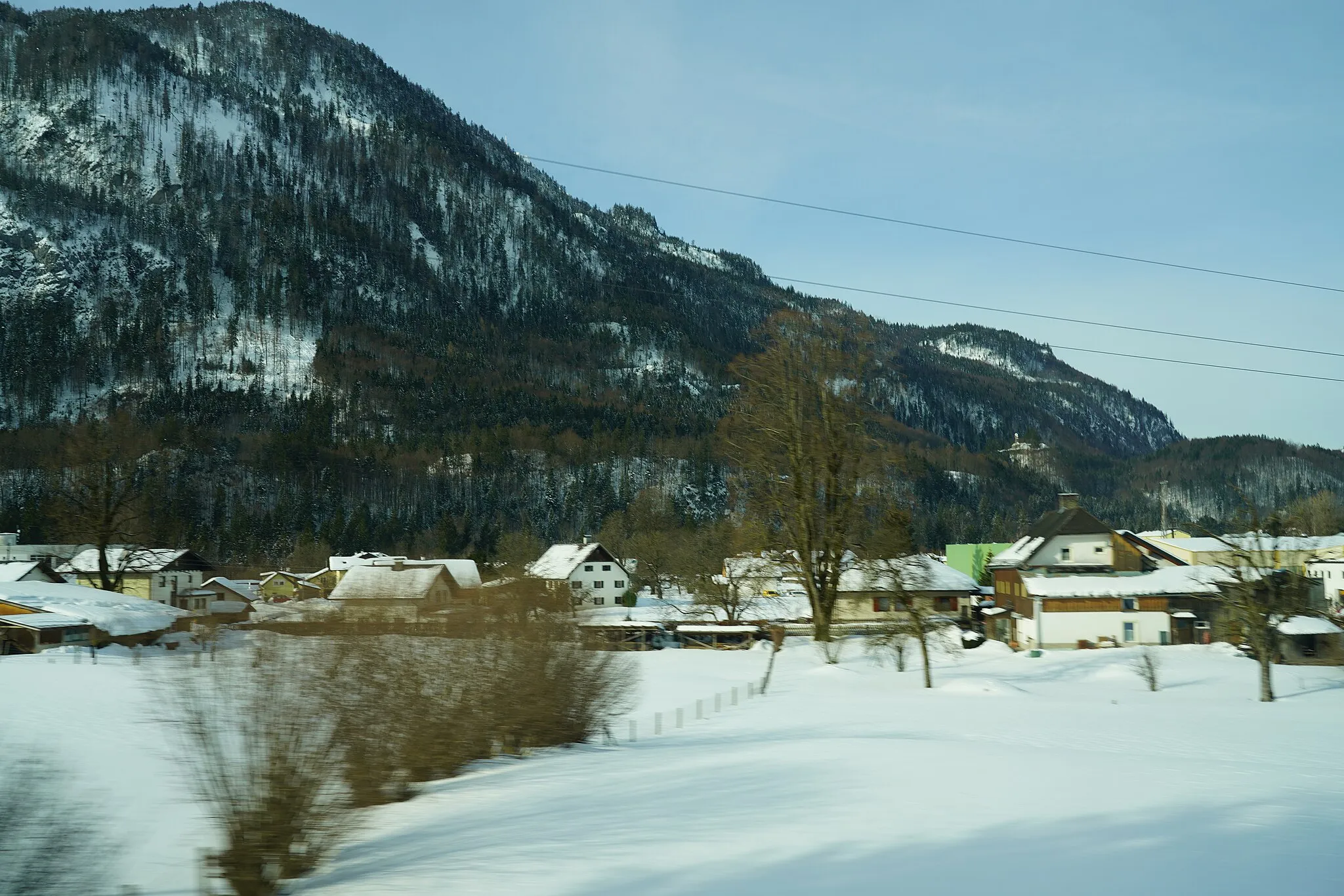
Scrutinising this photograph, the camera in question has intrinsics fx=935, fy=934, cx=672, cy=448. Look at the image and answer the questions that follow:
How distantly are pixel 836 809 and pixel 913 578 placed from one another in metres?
24.7

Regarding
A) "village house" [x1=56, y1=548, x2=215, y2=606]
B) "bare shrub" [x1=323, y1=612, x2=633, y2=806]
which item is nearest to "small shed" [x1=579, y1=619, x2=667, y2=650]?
"bare shrub" [x1=323, y1=612, x2=633, y2=806]

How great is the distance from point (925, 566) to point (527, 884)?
37.4 meters

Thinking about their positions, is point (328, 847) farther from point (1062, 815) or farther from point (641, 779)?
point (1062, 815)

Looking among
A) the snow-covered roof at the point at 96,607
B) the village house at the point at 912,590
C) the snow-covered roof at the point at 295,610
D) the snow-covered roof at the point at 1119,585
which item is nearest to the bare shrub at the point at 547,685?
the snow-covered roof at the point at 295,610

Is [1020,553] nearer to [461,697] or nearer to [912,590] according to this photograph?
[912,590]

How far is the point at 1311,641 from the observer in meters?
40.4

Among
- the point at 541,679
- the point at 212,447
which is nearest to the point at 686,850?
the point at 541,679

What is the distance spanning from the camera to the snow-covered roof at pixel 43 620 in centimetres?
3950

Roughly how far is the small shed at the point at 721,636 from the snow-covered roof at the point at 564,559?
23881mm

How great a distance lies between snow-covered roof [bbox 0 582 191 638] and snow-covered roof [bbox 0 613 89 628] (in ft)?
0.88

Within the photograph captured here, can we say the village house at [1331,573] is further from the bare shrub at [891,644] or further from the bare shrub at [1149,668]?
the bare shrub at [891,644]

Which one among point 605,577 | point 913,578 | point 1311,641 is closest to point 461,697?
point 913,578

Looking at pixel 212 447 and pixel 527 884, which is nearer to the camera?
pixel 527 884

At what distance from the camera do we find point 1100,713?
2267 centimetres
